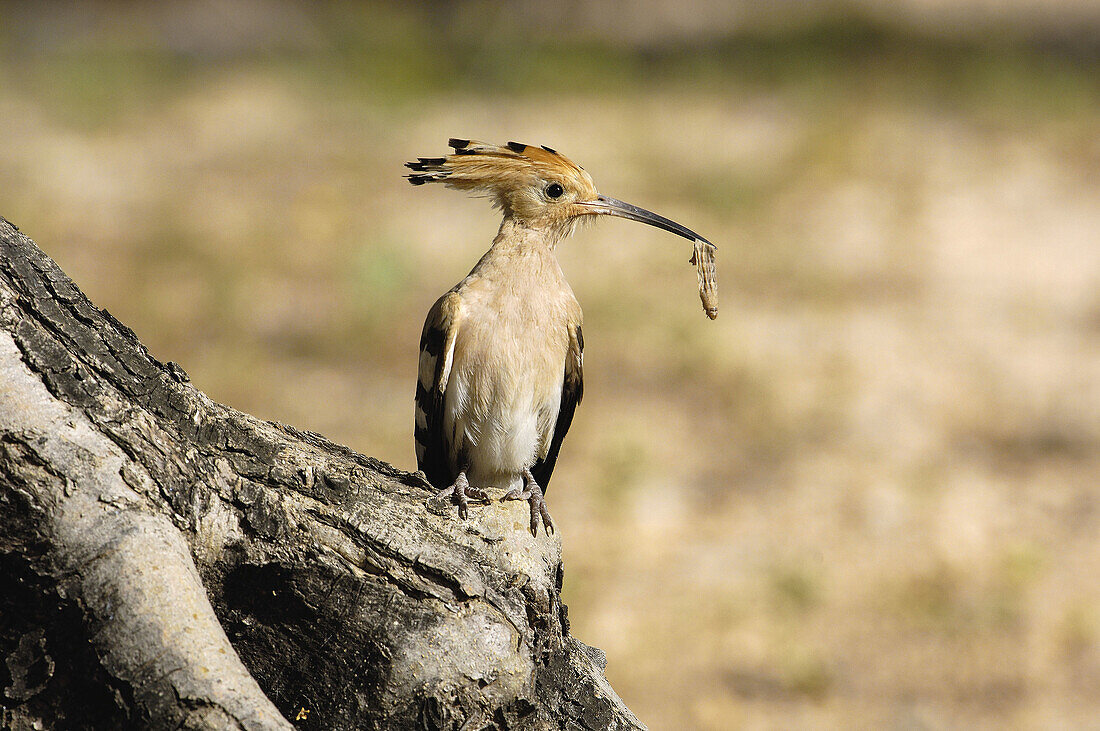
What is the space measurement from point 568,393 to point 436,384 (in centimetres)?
43

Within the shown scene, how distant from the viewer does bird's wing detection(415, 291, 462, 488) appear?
292 centimetres

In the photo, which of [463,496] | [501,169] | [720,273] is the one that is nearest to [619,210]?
[501,169]

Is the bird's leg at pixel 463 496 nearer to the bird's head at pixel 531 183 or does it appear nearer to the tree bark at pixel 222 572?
the tree bark at pixel 222 572

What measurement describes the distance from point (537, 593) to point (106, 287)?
16.7ft

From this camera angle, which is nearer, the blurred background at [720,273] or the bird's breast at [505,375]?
the bird's breast at [505,375]

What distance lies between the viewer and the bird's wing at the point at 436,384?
2.92 meters

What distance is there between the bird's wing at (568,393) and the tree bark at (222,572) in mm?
992

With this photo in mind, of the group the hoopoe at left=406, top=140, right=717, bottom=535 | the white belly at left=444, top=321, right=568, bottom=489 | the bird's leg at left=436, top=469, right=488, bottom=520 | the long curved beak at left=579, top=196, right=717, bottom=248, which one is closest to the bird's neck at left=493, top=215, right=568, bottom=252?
the hoopoe at left=406, top=140, right=717, bottom=535

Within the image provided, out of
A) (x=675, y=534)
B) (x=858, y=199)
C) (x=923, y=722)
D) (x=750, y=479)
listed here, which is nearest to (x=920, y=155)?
(x=858, y=199)

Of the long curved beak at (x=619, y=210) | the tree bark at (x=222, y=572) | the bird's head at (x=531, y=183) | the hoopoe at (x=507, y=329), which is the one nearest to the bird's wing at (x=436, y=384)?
the hoopoe at (x=507, y=329)

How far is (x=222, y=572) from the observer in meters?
1.85

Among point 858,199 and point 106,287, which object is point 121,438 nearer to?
point 106,287

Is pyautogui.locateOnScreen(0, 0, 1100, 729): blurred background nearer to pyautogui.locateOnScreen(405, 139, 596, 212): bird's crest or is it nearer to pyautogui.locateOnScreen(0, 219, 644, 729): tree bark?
pyautogui.locateOnScreen(405, 139, 596, 212): bird's crest

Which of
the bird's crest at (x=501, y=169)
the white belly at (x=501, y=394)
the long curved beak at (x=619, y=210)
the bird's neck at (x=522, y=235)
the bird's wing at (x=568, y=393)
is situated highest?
the long curved beak at (x=619, y=210)
